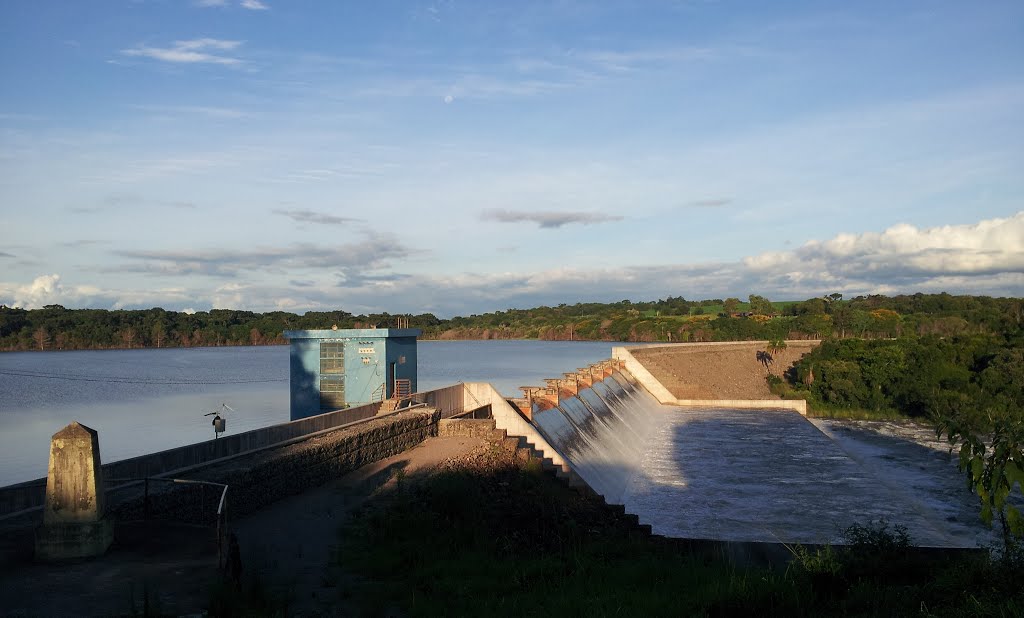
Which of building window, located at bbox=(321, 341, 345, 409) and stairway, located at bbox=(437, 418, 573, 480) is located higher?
building window, located at bbox=(321, 341, 345, 409)

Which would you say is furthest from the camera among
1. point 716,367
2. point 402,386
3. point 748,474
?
point 716,367

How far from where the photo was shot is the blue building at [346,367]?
26.7 meters

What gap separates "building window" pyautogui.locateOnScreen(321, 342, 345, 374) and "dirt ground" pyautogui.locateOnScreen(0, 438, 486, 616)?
12.3 m

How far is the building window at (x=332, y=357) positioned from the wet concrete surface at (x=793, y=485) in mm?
10831

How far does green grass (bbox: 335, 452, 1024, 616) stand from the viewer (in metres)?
9.06

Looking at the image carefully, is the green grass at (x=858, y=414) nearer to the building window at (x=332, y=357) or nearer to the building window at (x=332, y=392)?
the building window at (x=332, y=392)

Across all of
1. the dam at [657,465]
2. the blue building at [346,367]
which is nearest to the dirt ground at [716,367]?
A: the dam at [657,465]

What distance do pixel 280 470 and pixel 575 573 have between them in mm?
5899

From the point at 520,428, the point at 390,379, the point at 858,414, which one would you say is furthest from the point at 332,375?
the point at 858,414

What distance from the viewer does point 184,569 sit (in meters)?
8.73

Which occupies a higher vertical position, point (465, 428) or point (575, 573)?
point (465, 428)

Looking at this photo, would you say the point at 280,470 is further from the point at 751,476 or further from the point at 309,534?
the point at 751,476

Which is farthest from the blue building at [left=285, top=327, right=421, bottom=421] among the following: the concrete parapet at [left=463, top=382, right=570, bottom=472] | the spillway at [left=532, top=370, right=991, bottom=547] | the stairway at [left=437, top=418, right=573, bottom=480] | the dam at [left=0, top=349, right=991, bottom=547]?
the spillway at [left=532, top=370, right=991, bottom=547]

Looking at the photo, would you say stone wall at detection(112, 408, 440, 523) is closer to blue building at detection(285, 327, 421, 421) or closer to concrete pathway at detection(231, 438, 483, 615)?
concrete pathway at detection(231, 438, 483, 615)
